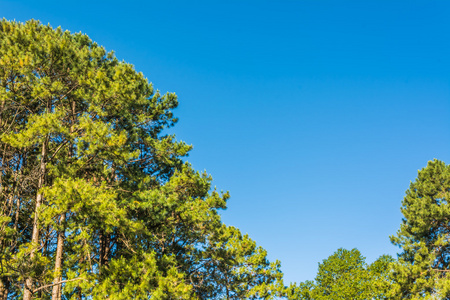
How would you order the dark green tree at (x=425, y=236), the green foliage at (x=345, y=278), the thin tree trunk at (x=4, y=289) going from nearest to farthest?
the thin tree trunk at (x=4, y=289)
the dark green tree at (x=425, y=236)
the green foliage at (x=345, y=278)

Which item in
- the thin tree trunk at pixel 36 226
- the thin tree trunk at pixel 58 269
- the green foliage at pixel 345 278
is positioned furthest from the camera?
the green foliage at pixel 345 278

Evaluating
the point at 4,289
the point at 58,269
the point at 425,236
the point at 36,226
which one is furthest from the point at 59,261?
the point at 425,236

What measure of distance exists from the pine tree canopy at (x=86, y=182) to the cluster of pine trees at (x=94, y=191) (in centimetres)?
4

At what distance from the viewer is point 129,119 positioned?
11688mm

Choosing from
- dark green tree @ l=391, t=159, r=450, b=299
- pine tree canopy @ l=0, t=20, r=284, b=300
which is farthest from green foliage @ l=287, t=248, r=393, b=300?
pine tree canopy @ l=0, t=20, r=284, b=300

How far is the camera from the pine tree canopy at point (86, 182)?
887 cm

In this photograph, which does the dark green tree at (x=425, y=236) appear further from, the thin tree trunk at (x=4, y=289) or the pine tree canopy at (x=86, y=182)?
the thin tree trunk at (x=4, y=289)

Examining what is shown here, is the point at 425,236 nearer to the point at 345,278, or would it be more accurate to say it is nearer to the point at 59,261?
the point at 345,278

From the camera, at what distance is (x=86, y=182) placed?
405 inches

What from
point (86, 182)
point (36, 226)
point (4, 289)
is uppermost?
point (86, 182)

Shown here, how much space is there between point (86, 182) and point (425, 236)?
61.0ft

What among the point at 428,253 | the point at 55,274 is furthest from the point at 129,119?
the point at 428,253

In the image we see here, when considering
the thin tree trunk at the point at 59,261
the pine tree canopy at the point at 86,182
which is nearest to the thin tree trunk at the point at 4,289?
the pine tree canopy at the point at 86,182

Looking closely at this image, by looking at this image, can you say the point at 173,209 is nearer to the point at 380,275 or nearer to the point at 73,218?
the point at 73,218
